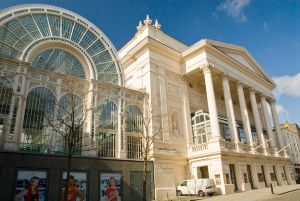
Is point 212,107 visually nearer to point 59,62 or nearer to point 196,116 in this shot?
point 196,116

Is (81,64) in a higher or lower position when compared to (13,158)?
higher

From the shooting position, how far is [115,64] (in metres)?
30.4

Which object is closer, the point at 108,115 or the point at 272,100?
the point at 108,115

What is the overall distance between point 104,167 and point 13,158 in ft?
24.8

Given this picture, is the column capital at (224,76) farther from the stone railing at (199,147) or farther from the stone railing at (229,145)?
the stone railing at (199,147)

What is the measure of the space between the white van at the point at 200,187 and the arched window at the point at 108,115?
9.79m

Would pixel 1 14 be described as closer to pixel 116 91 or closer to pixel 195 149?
pixel 116 91

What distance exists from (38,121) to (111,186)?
28.4ft

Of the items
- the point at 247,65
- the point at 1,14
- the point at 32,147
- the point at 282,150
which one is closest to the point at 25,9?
the point at 1,14

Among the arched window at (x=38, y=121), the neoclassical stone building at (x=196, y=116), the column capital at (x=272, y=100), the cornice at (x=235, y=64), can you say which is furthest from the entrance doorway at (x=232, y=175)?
the column capital at (x=272, y=100)

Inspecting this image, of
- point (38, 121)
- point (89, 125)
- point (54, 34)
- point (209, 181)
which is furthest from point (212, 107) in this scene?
point (54, 34)

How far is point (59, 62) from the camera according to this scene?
26.0 m

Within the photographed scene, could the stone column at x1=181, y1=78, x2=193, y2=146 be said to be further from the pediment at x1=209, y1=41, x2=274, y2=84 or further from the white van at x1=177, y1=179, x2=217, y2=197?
the pediment at x1=209, y1=41, x2=274, y2=84

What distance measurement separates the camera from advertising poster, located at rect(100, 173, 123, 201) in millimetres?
21625
